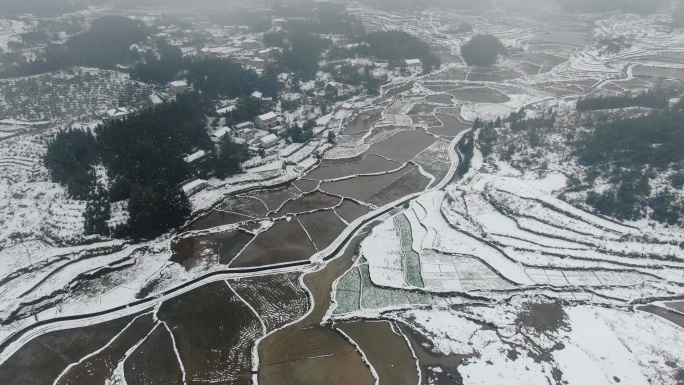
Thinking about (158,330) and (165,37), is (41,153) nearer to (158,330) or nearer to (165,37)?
(158,330)

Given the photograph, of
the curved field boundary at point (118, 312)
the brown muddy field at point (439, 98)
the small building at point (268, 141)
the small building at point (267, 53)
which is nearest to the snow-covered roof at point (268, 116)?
the small building at point (268, 141)

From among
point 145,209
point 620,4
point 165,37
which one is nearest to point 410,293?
point 145,209

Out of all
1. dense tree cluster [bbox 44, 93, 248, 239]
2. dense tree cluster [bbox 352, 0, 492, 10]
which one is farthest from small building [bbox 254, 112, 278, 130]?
dense tree cluster [bbox 352, 0, 492, 10]

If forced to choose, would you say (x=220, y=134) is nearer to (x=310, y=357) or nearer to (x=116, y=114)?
(x=116, y=114)

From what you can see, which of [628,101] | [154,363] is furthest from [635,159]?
[154,363]

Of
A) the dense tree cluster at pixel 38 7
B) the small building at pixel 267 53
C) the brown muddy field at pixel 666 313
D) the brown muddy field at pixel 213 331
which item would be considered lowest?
the brown muddy field at pixel 213 331

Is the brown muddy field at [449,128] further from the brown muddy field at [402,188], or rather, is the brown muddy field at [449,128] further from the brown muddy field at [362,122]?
the brown muddy field at [402,188]
